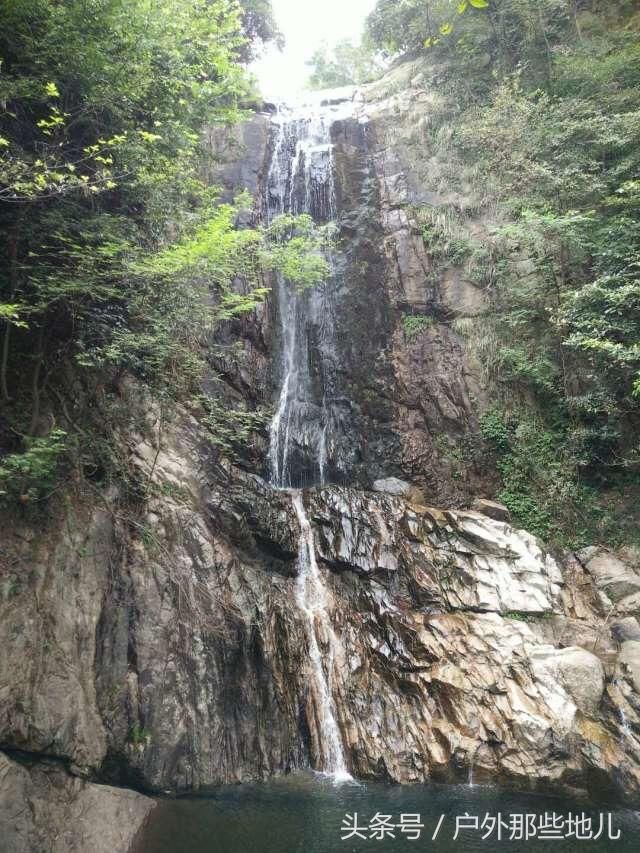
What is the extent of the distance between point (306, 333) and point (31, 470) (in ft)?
34.2

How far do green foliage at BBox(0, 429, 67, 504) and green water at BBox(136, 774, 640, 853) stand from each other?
4.44 meters

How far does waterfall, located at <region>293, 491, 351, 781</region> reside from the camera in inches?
319

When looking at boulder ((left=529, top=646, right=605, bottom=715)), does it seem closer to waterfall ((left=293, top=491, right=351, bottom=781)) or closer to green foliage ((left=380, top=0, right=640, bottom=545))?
green foliage ((left=380, top=0, right=640, bottom=545))

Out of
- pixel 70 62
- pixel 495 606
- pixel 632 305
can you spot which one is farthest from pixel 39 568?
pixel 632 305

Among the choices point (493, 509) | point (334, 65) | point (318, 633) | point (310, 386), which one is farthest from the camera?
point (334, 65)

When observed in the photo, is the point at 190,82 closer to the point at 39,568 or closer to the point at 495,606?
the point at 39,568

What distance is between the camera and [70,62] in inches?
272

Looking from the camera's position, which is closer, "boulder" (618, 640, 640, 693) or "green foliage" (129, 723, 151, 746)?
"green foliage" (129, 723, 151, 746)

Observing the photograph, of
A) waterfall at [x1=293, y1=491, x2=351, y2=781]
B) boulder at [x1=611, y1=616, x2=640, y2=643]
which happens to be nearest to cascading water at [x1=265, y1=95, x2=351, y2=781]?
waterfall at [x1=293, y1=491, x2=351, y2=781]

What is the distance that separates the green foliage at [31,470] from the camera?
5.84 metres

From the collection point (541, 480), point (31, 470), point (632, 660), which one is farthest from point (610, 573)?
point (31, 470)

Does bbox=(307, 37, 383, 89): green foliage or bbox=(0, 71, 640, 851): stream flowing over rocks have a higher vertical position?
bbox=(307, 37, 383, 89): green foliage

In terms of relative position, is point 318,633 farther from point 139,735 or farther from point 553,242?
point 553,242

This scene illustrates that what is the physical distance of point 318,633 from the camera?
9375mm
